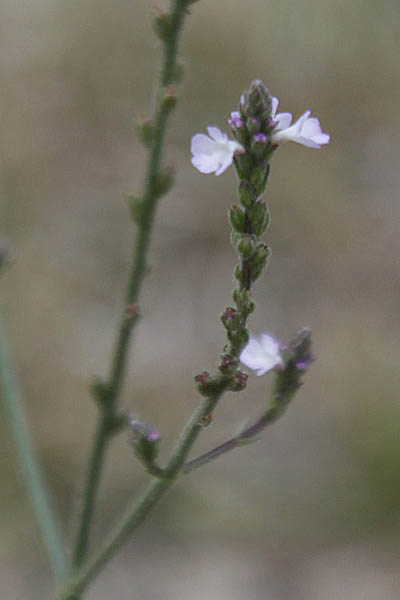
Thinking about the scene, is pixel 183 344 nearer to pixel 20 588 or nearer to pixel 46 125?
pixel 20 588

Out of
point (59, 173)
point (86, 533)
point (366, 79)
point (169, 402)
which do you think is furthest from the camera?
point (366, 79)

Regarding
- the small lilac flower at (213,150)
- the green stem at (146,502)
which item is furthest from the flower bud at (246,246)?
the green stem at (146,502)

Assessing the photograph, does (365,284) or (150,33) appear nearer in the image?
(365,284)

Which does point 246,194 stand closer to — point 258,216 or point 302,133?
point 258,216

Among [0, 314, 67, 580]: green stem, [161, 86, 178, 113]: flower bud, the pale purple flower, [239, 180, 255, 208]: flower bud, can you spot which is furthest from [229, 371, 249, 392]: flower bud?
[0, 314, 67, 580]: green stem

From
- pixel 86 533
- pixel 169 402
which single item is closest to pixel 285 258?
pixel 169 402

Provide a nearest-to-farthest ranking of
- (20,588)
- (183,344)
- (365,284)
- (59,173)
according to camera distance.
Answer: (20,588) → (183,344) → (365,284) → (59,173)
